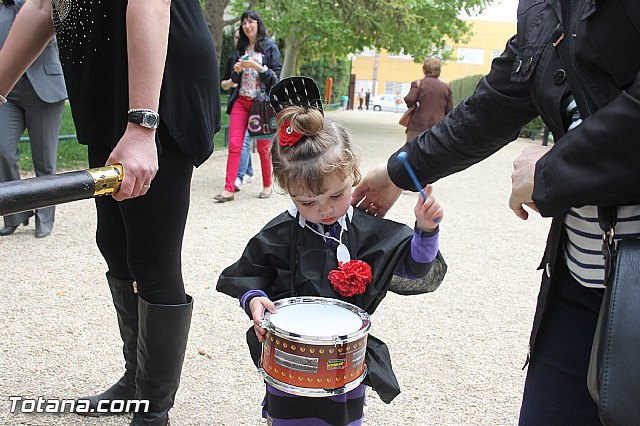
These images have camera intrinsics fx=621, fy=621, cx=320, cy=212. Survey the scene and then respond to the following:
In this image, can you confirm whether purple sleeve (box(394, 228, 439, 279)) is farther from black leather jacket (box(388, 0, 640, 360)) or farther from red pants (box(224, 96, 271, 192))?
Answer: red pants (box(224, 96, 271, 192))

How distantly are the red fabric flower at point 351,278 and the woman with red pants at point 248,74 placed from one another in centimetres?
456

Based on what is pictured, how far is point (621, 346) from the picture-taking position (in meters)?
1.13

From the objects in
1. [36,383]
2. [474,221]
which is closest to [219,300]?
[36,383]

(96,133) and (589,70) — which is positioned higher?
(589,70)

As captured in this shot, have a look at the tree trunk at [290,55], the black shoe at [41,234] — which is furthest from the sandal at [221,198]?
the tree trunk at [290,55]

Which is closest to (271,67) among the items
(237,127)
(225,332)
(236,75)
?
(236,75)

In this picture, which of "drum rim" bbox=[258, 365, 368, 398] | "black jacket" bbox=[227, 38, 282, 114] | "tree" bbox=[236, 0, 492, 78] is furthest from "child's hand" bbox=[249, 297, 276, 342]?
"tree" bbox=[236, 0, 492, 78]

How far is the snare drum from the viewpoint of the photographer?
1653mm

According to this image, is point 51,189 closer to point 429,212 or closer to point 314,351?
point 314,351

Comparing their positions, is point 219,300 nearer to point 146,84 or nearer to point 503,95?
point 146,84

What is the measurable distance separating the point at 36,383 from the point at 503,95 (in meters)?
2.34

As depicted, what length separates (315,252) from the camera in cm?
200

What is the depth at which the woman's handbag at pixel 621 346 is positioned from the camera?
112 cm

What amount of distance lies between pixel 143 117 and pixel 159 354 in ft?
3.07
